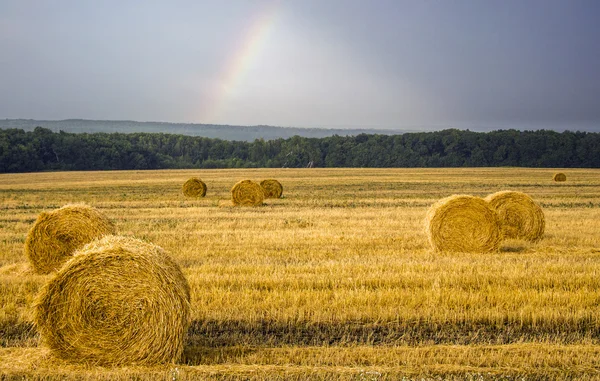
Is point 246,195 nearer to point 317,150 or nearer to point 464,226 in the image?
point 464,226

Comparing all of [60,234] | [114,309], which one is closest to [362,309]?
[114,309]

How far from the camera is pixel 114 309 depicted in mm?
7039

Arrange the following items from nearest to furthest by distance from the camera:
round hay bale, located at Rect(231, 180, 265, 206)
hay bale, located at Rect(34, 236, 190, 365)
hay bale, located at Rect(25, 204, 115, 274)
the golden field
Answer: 1. the golden field
2. hay bale, located at Rect(34, 236, 190, 365)
3. hay bale, located at Rect(25, 204, 115, 274)
4. round hay bale, located at Rect(231, 180, 265, 206)

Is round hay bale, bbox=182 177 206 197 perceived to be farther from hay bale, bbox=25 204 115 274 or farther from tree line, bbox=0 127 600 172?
tree line, bbox=0 127 600 172

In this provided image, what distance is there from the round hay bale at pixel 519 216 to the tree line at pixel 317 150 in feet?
247

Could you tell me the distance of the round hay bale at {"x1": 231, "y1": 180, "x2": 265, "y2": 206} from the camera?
2573cm

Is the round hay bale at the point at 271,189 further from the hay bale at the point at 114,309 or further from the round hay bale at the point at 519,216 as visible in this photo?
the hay bale at the point at 114,309

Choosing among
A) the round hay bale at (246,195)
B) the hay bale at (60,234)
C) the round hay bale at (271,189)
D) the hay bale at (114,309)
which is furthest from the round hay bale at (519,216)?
the round hay bale at (271,189)

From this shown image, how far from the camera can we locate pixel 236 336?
305 inches

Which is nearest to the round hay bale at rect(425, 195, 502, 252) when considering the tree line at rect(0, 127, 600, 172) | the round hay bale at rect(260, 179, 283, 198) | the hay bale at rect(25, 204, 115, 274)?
the hay bale at rect(25, 204, 115, 274)

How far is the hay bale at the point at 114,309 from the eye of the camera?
6.82 m

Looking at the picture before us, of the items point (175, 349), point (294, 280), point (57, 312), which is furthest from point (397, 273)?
point (57, 312)

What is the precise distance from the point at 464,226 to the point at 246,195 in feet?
43.6

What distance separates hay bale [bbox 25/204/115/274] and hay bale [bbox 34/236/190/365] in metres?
5.05
